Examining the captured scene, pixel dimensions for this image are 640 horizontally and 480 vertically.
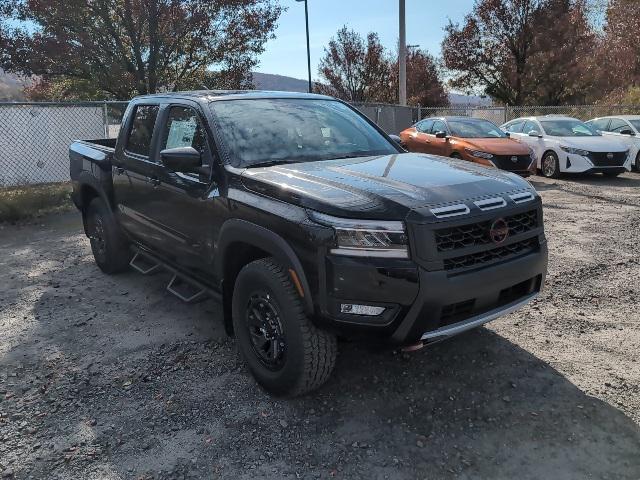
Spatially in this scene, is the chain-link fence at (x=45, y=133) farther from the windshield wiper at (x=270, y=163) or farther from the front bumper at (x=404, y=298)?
the front bumper at (x=404, y=298)

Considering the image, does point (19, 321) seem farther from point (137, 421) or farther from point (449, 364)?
point (449, 364)

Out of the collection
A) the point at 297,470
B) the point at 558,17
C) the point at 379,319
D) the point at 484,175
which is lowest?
the point at 297,470

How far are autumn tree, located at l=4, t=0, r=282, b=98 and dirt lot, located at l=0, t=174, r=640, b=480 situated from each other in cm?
1151

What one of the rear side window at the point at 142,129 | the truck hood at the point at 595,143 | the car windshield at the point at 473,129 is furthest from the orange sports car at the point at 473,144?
the rear side window at the point at 142,129

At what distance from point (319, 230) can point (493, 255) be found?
1.01m

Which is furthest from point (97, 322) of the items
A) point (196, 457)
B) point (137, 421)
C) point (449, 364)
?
point (449, 364)

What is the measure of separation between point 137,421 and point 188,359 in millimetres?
774

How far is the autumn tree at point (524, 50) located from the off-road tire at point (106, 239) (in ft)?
87.4

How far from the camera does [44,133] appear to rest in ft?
35.1

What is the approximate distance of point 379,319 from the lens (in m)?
2.75

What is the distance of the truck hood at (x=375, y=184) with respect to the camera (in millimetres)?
2785

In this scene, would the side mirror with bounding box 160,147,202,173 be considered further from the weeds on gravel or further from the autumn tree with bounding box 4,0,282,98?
the autumn tree with bounding box 4,0,282,98

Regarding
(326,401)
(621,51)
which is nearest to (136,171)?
(326,401)

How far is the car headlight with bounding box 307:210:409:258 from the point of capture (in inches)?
107
